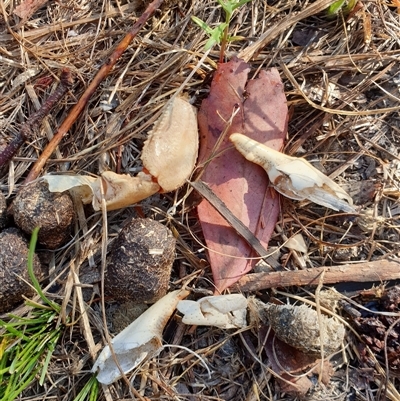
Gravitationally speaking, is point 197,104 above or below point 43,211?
above

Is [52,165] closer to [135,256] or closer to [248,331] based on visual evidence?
[135,256]

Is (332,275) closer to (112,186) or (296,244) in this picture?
(296,244)

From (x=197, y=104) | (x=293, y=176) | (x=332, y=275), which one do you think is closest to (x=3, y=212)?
(x=197, y=104)

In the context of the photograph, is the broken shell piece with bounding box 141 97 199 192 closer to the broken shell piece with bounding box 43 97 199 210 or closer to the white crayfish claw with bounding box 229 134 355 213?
the broken shell piece with bounding box 43 97 199 210

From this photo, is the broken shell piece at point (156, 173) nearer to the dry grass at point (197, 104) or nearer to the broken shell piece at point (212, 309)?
the dry grass at point (197, 104)

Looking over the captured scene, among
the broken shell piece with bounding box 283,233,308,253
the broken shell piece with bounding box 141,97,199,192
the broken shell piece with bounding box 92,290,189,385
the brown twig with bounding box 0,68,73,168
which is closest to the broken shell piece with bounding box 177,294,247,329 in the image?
the broken shell piece with bounding box 92,290,189,385
